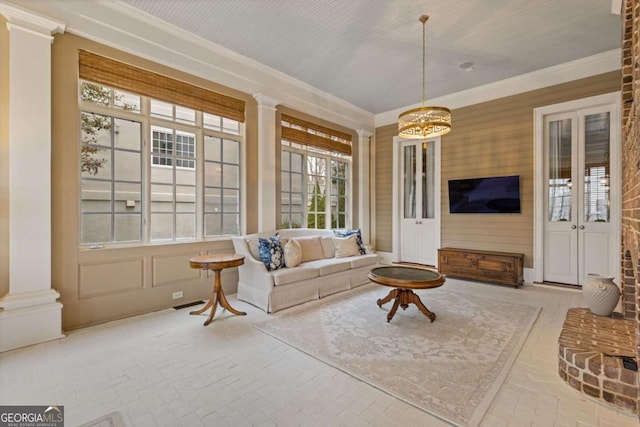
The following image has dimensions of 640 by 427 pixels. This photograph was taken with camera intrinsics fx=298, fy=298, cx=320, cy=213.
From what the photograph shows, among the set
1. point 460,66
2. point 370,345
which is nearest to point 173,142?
point 370,345

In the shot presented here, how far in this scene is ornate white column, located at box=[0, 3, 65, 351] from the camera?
2707 mm

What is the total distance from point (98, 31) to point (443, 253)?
5891 mm

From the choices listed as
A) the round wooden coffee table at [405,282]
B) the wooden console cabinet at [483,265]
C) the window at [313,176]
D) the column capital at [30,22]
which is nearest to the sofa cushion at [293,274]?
the round wooden coffee table at [405,282]

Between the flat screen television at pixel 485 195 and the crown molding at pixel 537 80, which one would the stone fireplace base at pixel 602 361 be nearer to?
the flat screen television at pixel 485 195

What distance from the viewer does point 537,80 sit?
4.88m

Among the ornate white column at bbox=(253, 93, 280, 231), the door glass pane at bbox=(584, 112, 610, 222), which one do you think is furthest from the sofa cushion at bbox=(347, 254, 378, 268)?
the door glass pane at bbox=(584, 112, 610, 222)

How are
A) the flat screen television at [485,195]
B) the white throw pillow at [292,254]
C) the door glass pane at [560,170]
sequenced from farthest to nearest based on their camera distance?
the flat screen television at [485,195], the door glass pane at [560,170], the white throw pillow at [292,254]

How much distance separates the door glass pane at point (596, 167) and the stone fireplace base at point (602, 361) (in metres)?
2.57

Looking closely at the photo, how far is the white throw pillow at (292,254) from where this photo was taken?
409 centimetres

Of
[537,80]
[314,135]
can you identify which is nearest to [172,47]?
[314,135]

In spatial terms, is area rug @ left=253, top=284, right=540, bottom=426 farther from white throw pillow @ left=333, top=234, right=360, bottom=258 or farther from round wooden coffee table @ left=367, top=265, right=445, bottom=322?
white throw pillow @ left=333, top=234, right=360, bottom=258

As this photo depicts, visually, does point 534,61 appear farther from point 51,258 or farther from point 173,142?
point 51,258

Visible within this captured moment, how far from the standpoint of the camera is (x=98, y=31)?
3.21 m

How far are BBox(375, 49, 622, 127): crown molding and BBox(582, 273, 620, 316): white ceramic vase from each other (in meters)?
3.44
